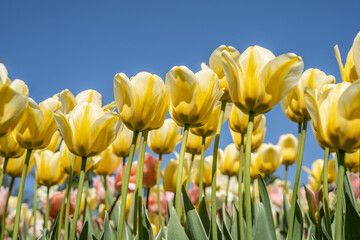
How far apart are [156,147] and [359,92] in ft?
3.70

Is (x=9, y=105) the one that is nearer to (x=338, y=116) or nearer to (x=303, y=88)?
(x=338, y=116)

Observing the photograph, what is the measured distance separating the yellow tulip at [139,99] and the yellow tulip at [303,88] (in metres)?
0.53

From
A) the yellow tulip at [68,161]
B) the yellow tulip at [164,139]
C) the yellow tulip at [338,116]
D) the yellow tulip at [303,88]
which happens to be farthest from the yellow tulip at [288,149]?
the yellow tulip at [338,116]

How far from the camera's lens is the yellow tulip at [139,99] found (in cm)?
107

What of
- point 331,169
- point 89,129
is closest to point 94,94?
point 89,129

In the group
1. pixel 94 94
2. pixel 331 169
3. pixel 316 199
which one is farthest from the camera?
pixel 331 169

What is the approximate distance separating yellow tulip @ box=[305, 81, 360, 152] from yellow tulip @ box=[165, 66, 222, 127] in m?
0.31

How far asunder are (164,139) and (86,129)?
0.71 metres

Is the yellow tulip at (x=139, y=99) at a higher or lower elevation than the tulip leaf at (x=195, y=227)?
higher

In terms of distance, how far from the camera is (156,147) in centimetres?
181

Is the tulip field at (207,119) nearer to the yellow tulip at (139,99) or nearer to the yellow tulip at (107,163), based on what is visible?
the yellow tulip at (139,99)

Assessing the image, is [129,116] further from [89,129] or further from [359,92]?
[359,92]

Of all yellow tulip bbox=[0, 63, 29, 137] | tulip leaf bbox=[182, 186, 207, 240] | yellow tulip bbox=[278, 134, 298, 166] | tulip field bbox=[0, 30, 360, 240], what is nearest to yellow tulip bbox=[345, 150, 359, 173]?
yellow tulip bbox=[278, 134, 298, 166]

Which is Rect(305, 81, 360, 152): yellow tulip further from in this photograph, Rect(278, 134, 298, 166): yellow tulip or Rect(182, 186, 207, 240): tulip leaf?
Rect(278, 134, 298, 166): yellow tulip
